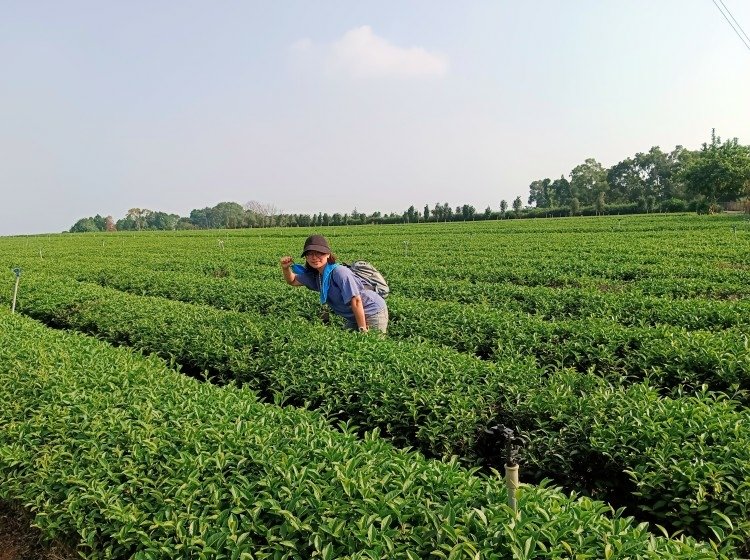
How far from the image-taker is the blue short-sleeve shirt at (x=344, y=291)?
598 centimetres

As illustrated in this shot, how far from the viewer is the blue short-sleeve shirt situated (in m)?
5.98

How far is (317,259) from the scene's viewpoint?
603 cm

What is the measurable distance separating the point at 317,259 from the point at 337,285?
382 millimetres

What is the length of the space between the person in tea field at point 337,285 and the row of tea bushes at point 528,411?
1.33ft

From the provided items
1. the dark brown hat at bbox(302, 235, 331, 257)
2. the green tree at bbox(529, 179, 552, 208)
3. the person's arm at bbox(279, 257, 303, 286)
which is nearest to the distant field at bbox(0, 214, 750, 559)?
the person's arm at bbox(279, 257, 303, 286)

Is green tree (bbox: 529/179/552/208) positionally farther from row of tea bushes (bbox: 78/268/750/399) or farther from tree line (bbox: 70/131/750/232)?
row of tea bushes (bbox: 78/268/750/399)

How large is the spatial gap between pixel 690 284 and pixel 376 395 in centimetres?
961

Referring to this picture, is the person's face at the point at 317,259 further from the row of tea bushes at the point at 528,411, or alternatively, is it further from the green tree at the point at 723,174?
the green tree at the point at 723,174

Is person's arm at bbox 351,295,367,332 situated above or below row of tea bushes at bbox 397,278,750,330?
above

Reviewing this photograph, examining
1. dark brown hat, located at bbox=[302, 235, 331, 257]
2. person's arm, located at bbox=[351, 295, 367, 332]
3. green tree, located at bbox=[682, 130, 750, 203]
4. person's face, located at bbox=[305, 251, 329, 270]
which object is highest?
green tree, located at bbox=[682, 130, 750, 203]

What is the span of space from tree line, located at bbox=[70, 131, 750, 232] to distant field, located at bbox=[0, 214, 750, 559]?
54.4 m

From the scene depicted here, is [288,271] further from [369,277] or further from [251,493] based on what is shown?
[251,493]

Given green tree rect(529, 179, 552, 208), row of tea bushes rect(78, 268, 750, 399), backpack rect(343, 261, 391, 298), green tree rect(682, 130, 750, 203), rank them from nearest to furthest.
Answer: row of tea bushes rect(78, 268, 750, 399)
backpack rect(343, 261, 391, 298)
green tree rect(682, 130, 750, 203)
green tree rect(529, 179, 552, 208)

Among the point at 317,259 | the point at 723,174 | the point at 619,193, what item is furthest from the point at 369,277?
the point at 619,193
